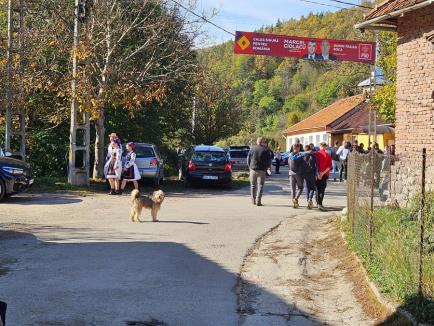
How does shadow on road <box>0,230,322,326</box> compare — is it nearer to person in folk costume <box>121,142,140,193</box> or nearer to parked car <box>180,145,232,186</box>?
person in folk costume <box>121,142,140,193</box>

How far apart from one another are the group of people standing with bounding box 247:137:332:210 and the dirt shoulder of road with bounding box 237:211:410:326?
14.6ft

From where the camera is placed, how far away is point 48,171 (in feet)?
81.5

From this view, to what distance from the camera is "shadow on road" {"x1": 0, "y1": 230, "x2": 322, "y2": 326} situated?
19.7ft

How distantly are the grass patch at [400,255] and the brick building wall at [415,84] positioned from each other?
14.8ft

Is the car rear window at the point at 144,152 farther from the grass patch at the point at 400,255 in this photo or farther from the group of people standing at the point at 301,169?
the grass patch at the point at 400,255

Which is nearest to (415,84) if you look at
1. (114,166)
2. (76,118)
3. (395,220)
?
(395,220)

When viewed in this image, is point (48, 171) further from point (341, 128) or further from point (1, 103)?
point (341, 128)


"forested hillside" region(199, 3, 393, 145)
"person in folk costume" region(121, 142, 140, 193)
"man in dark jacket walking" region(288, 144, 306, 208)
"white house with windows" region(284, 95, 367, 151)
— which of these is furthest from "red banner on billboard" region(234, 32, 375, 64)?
"forested hillside" region(199, 3, 393, 145)

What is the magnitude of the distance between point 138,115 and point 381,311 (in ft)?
72.6

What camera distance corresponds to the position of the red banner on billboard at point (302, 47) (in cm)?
2505

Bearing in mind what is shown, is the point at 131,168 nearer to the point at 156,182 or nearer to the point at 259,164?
the point at 156,182

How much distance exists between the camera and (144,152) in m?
21.3

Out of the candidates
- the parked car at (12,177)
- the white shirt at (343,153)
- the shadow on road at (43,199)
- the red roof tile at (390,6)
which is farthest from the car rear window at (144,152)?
the white shirt at (343,153)

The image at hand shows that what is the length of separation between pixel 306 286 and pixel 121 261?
2682 millimetres
